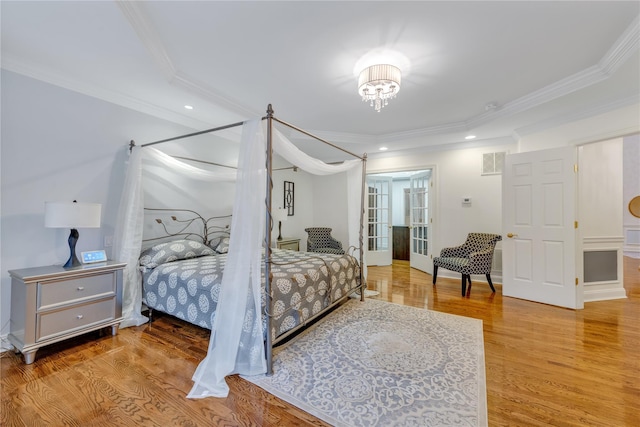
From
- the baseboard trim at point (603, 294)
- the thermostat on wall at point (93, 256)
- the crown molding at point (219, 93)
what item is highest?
the crown molding at point (219, 93)

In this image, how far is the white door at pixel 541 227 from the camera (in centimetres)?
356

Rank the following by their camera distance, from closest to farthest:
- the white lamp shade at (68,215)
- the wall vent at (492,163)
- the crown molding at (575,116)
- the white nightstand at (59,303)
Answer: the white nightstand at (59,303) → the white lamp shade at (68,215) → the crown molding at (575,116) → the wall vent at (492,163)

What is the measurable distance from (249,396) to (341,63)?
116 inches

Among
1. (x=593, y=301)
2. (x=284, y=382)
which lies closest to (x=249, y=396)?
(x=284, y=382)

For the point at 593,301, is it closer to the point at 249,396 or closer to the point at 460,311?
the point at 460,311

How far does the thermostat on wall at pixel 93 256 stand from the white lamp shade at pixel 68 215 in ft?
1.34

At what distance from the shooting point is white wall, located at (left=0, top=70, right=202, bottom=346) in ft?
7.97

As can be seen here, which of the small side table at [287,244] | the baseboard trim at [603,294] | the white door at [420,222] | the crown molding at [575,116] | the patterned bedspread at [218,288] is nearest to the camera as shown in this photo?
the patterned bedspread at [218,288]

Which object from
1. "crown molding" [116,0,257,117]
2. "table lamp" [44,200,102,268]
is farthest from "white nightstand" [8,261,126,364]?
"crown molding" [116,0,257,117]

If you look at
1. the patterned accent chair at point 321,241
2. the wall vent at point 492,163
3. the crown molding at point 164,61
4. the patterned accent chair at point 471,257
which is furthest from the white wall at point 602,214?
the crown molding at point 164,61

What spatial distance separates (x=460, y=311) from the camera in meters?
3.44

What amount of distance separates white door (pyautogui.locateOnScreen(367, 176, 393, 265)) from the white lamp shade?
200 inches

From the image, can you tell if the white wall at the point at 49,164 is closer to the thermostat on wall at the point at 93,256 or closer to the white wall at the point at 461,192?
the thermostat on wall at the point at 93,256

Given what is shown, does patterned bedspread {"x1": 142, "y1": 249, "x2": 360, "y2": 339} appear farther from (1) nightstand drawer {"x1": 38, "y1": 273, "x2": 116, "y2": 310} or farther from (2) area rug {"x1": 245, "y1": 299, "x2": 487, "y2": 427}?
(1) nightstand drawer {"x1": 38, "y1": 273, "x2": 116, "y2": 310}
